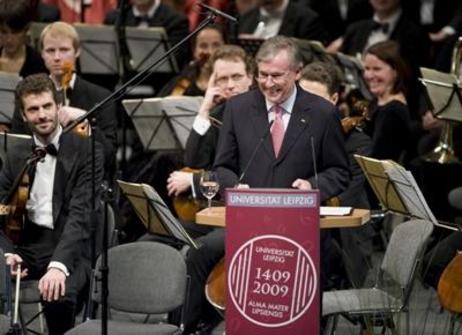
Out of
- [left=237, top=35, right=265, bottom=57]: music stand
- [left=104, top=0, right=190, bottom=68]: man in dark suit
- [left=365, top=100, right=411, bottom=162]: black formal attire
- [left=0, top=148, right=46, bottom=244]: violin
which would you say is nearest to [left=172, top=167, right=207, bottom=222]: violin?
[left=0, top=148, right=46, bottom=244]: violin

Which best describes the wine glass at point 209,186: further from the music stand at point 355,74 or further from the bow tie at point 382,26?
the bow tie at point 382,26

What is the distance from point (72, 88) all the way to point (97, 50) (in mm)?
1651

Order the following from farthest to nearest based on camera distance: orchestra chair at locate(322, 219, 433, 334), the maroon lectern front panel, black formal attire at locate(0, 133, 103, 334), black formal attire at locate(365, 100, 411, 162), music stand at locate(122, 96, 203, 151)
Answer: black formal attire at locate(365, 100, 411, 162), music stand at locate(122, 96, 203, 151), black formal attire at locate(0, 133, 103, 334), orchestra chair at locate(322, 219, 433, 334), the maroon lectern front panel

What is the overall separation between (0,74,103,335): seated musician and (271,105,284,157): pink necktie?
1.08m

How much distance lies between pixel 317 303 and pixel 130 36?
5.27 meters

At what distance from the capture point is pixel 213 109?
29.3ft

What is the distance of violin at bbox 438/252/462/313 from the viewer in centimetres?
740

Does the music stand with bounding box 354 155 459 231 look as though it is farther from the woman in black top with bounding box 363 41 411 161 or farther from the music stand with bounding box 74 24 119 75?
the music stand with bounding box 74 24 119 75

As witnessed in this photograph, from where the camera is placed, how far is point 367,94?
10625 mm

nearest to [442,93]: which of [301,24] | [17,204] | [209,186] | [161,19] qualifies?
[301,24]

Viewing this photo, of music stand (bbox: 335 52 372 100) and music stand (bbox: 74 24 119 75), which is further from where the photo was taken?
music stand (bbox: 74 24 119 75)

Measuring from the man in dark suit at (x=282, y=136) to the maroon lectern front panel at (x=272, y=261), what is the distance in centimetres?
120

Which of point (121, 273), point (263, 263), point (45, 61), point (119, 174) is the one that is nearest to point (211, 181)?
point (121, 273)

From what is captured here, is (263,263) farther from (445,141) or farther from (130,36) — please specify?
(130,36)
